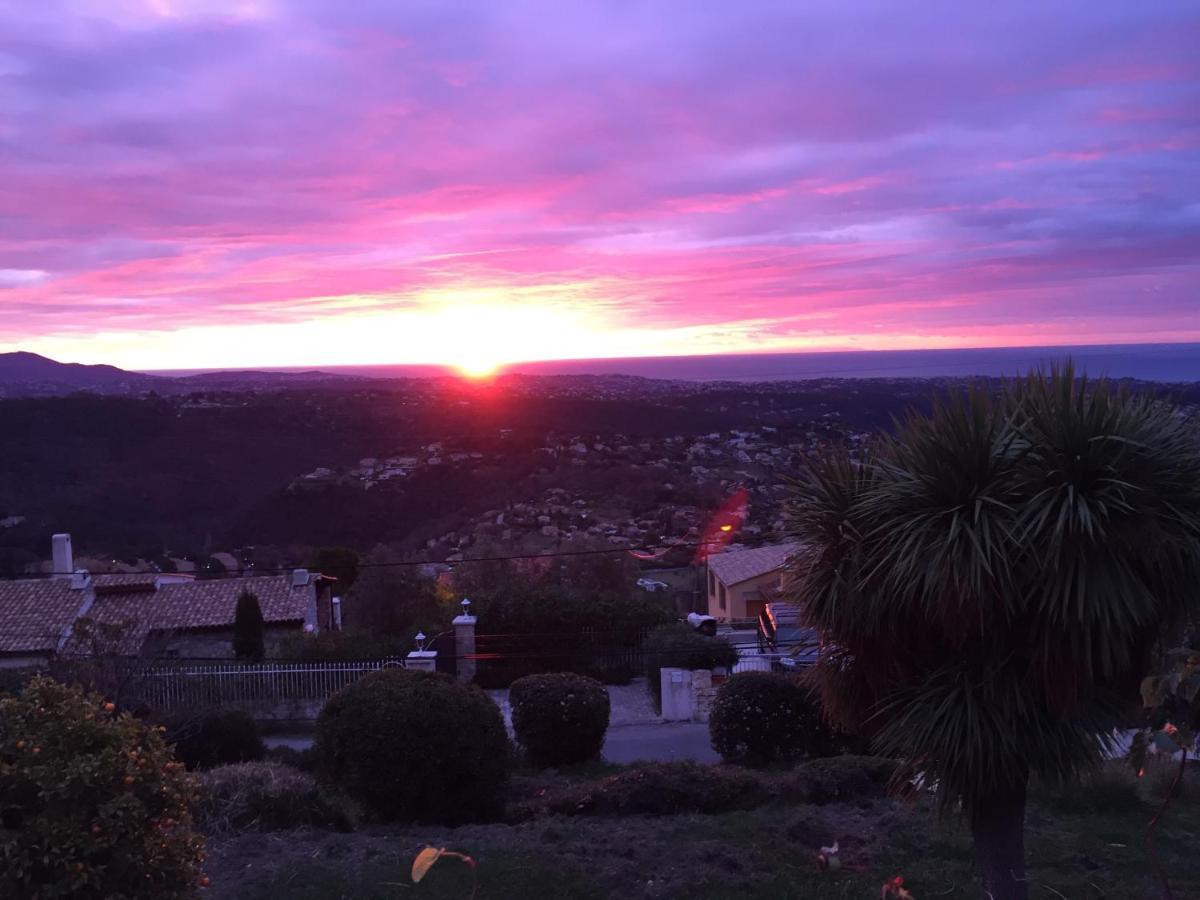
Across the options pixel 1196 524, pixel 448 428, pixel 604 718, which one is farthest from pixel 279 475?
pixel 1196 524

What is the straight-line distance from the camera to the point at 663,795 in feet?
29.1

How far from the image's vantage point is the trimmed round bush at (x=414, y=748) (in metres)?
8.28

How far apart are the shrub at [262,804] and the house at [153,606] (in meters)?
12.6

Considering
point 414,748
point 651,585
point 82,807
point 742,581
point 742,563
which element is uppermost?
point 82,807

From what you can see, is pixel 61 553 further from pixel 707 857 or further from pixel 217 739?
pixel 707 857

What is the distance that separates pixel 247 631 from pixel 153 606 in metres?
3.08

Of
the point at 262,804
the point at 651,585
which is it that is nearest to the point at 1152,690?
the point at 262,804

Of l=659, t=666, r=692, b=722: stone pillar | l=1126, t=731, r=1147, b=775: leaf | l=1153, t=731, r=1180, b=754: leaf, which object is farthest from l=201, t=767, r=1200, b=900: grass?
l=659, t=666, r=692, b=722: stone pillar

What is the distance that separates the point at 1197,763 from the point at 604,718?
642 centimetres

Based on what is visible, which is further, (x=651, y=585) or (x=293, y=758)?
(x=651, y=585)

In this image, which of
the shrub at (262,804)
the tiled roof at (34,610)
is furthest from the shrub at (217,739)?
the tiled roof at (34,610)

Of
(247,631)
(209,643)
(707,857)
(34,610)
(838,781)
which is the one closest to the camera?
(707,857)

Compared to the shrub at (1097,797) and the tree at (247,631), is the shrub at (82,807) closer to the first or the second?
the shrub at (1097,797)

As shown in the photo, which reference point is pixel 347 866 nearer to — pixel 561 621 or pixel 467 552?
pixel 561 621
